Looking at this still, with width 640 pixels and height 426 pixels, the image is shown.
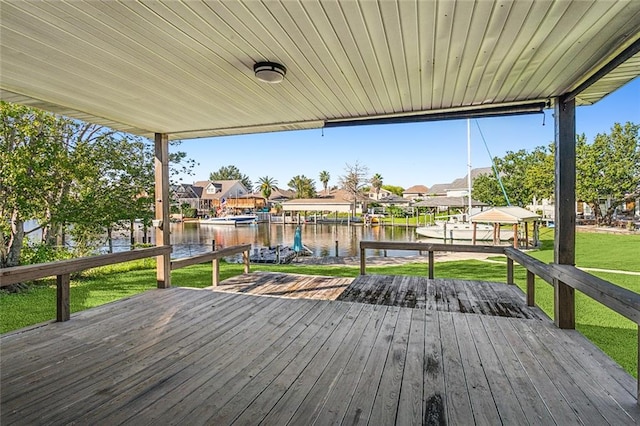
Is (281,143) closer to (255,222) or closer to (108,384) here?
(255,222)

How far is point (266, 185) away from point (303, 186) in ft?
19.6

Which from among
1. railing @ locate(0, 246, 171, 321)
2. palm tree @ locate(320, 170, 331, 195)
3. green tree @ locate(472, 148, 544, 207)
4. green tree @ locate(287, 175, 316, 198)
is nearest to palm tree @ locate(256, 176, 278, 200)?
green tree @ locate(287, 175, 316, 198)

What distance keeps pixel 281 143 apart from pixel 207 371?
119 feet

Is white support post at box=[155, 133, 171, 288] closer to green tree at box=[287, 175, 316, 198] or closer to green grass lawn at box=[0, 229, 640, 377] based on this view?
green grass lawn at box=[0, 229, 640, 377]

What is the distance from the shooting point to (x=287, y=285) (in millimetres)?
5082

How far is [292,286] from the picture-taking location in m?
5.03

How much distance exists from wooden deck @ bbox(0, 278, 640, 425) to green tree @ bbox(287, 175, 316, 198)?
4748 cm

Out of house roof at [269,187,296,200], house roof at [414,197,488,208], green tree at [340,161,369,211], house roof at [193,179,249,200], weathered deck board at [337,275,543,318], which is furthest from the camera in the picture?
house roof at [269,187,296,200]

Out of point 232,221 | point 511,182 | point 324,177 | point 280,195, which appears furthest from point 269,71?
point 324,177

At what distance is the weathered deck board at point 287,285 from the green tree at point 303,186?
44.8 m

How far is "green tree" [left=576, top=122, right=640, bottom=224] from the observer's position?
59.6ft

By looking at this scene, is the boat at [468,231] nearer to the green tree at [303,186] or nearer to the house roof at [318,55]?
the house roof at [318,55]

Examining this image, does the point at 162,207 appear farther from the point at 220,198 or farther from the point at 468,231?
the point at 220,198

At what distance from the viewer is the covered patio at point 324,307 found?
5.67 feet
